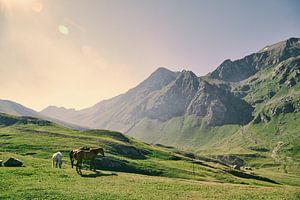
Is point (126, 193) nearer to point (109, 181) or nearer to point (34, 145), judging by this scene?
point (109, 181)

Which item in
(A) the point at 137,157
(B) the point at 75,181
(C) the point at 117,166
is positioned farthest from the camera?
(A) the point at 137,157

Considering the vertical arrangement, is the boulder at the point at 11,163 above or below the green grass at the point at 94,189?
above

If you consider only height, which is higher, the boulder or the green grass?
the boulder

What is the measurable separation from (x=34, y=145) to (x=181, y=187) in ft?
249

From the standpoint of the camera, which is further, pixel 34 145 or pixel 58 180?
pixel 34 145

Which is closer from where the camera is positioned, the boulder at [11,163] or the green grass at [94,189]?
the green grass at [94,189]

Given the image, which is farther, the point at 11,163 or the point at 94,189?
the point at 11,163

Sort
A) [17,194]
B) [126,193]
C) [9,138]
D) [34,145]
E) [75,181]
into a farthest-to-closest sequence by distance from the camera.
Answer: [9,138]
[34,145]
[75,181]
[126,193]
[17,194]

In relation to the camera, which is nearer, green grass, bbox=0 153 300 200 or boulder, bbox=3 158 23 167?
green grass, bbox=0 153 300 200

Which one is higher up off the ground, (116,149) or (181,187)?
(116,149)

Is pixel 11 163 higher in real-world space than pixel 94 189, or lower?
higher

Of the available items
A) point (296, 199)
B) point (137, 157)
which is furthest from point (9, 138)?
point (296, 199)

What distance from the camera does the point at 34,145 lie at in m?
110

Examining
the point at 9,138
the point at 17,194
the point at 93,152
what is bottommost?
the point at 17,194
